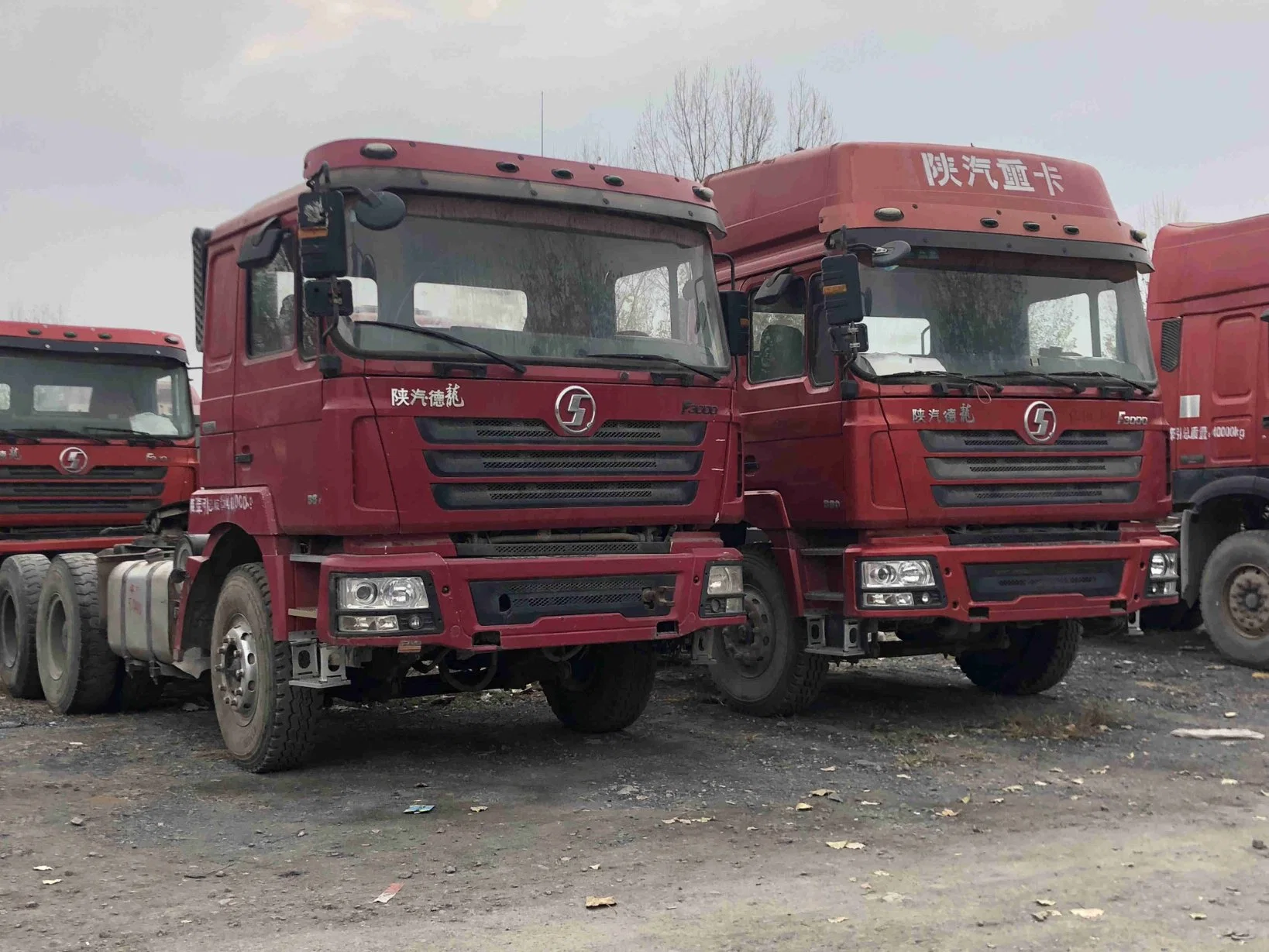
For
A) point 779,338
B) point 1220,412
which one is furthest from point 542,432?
point 1220,412

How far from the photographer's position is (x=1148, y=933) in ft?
15.5

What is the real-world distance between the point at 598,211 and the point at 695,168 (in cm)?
2365

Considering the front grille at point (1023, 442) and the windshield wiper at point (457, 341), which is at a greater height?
the windshield wiper at point (457, 341)

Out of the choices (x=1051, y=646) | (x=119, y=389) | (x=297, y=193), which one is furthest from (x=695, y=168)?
(x=297, y=193)

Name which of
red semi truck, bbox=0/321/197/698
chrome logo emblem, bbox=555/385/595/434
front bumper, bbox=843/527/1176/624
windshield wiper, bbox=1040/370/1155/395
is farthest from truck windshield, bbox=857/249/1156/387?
red semi truck, bbox=0/321/197/698

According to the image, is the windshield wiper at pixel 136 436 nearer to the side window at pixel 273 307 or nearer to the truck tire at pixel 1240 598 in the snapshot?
the side window at pixel 273 307

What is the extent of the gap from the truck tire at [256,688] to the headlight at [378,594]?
774 mm

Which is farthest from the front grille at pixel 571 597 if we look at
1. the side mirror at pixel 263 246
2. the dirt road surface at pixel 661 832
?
the side mirror at pixel 263 246

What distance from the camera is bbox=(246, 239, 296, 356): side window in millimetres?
7145

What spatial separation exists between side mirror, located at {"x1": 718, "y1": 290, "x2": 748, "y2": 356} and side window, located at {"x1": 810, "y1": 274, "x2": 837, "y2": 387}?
2.48 feet

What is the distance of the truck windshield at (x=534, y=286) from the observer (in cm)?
679

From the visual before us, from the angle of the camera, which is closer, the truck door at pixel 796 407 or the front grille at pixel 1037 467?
the front grille at pixel 1037 467

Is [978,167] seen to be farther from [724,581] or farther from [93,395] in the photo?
[93,395]

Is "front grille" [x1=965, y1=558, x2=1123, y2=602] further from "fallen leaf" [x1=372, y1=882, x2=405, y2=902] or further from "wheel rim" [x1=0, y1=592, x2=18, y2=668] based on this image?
"wheel rim" [x1=0, y1=592, x2=18, y2=668]
